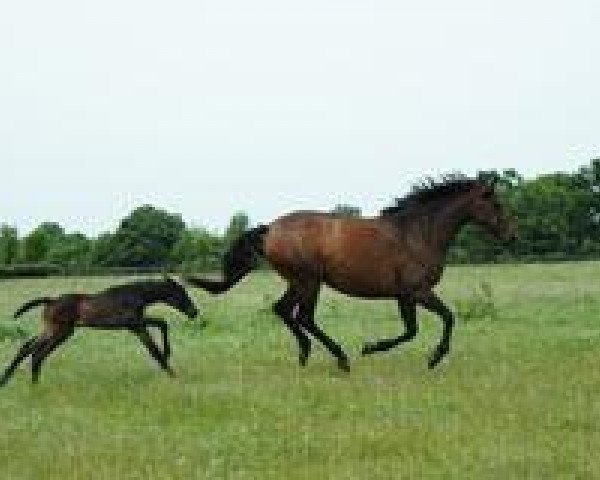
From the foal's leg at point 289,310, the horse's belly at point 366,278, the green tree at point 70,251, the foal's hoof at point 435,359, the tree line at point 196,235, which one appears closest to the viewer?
the foal's hoof at point 435,359

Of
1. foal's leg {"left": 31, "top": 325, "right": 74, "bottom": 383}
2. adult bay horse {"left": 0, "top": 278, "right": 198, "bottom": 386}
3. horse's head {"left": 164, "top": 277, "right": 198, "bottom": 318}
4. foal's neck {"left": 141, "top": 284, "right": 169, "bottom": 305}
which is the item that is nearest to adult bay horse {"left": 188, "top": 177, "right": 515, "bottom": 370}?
horse's head {"left": 164, "top": 277, "right": 198, "bottom": 318}

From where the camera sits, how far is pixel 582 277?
42.7 metres

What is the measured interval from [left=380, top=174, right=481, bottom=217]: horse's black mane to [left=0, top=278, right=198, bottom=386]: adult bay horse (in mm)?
3197

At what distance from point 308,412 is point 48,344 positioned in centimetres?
375

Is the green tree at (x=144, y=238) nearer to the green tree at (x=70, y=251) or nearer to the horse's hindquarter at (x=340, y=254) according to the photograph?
the green tree at (x=70, y=251)

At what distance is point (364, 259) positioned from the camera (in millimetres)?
14656

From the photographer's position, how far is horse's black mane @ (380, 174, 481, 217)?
1521cm

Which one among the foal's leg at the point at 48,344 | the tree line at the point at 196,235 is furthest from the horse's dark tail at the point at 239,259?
the tree line at the point at 196,235

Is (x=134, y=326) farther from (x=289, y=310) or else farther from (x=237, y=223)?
(x=237, y=223)

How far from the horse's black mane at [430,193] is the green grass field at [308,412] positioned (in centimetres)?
189

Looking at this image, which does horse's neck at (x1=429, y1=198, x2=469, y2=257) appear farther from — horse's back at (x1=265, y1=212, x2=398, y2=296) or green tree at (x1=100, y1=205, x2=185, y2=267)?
green tree at (x1=100, y1=205, x2=185, y2=267)

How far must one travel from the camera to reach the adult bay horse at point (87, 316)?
45.1 feet

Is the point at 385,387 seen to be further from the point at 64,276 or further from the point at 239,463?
the point at 64,276

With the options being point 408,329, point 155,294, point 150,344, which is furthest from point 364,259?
point 150,344
